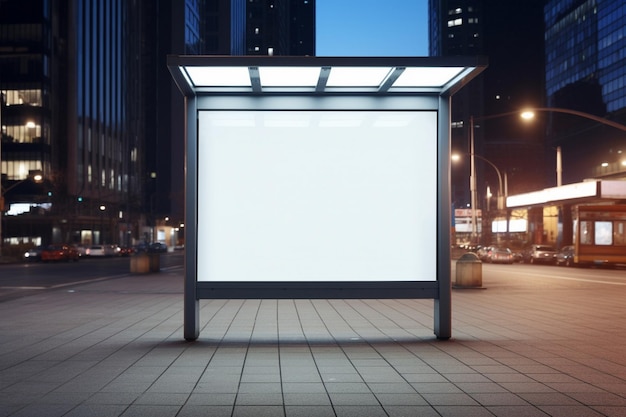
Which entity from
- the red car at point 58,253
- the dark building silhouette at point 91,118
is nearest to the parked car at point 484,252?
the red car at point 58,253

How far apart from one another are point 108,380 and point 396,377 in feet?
11.0

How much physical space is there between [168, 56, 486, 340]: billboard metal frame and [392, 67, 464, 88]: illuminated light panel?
0.6 inches

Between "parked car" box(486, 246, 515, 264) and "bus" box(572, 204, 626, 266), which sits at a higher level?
"bus" box(572, 204, 626, 266)

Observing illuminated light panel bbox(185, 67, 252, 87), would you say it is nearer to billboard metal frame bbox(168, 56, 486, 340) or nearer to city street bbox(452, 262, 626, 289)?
billboard metal frame bbox(168, 56, 486, 340)

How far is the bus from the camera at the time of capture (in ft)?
142

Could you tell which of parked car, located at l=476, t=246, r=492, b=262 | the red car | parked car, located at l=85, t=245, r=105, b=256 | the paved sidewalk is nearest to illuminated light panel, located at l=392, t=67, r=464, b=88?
the paved sidewalk

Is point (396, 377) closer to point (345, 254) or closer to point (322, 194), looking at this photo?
point (345, 254)

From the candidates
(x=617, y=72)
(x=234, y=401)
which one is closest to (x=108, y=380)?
(x=234, y=401)

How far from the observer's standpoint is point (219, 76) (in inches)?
411

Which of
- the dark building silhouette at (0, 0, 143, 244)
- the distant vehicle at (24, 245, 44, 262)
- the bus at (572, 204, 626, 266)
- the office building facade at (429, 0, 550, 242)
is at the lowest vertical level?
the distant vehicle at (24, 245, 44, 262)

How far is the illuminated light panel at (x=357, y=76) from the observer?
10.1m

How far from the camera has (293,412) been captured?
6598 millimetres

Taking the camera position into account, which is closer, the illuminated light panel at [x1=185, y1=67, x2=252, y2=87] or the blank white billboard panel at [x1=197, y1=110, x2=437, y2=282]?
the illuminated light panel at [x1=185, y1=67, x2=252, y2=87]

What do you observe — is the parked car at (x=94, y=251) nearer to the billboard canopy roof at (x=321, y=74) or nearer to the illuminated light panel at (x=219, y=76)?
the billboard canopy roof at (x=321, y=74)
